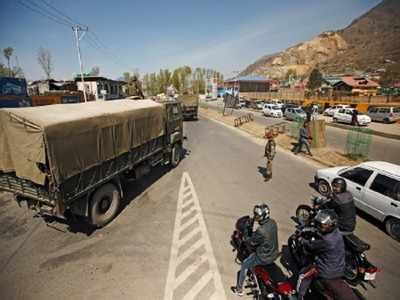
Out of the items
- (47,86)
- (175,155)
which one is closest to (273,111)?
(175,155)

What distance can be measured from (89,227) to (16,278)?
180 cm

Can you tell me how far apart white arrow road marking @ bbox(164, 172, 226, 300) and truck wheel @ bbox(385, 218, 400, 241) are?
4.54 metres

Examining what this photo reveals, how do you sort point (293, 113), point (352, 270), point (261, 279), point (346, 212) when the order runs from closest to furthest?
1. point (261, 279)
2. point (352, 270)
3. point (346, 212)
4. point (293, 113)

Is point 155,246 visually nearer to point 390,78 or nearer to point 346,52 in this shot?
point 390,78

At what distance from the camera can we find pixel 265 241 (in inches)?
142

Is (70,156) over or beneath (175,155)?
over

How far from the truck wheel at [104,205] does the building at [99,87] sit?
37004mm

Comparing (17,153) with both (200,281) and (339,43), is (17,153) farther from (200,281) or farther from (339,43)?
(339,43)

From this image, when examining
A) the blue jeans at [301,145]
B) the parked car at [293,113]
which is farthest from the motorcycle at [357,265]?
the parked car at [293,113]

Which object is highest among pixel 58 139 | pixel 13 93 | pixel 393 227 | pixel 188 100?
pixel 13 93

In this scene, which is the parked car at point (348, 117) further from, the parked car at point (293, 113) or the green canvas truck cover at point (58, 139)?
the green canvas truck cover at point (58, 139)

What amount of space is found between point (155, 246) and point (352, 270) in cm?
397

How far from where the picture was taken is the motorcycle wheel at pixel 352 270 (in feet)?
13.2

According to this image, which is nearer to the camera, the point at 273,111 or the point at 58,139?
the point at 58,139
